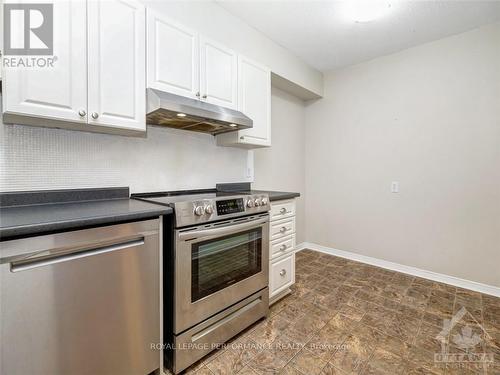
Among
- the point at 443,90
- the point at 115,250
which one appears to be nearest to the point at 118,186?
the point at 115,250

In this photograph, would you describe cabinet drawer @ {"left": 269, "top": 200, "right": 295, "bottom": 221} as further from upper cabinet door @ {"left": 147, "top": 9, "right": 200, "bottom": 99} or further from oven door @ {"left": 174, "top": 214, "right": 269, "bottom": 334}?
upper cabinet door @ {"left": 147, "top": 9, "right": 200, "bottom": 99}

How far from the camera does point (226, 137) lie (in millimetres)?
2289

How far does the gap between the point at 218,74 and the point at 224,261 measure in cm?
148

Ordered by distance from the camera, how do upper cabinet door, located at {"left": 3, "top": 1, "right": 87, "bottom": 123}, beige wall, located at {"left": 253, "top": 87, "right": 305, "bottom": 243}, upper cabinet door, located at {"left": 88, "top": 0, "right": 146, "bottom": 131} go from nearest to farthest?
upper cabinet door, located at {"left": 3, "top": 1, "right": 87, "bottom": 123}
upper cabinet door, located at {"left": 88, "top": 0, "right": 146, "bottom": 131}
beige wall, located at {"left": 253, "top": 87, "right": 305, "bottom": 243}

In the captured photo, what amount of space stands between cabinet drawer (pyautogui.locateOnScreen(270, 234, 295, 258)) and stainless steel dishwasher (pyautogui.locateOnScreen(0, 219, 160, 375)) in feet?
3.58

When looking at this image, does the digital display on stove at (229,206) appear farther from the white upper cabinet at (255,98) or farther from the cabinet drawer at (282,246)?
the white upper cabinet at (255,98)

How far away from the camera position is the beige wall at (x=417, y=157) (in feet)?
7.86

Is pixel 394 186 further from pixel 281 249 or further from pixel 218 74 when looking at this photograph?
pixel 218 74

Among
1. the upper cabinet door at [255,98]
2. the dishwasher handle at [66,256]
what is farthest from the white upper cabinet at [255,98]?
the dishwasher handle at [66,256]

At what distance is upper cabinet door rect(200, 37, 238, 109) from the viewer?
187 cm

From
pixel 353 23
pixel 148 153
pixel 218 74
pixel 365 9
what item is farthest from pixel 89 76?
pixel 353 23

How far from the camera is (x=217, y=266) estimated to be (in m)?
1.62

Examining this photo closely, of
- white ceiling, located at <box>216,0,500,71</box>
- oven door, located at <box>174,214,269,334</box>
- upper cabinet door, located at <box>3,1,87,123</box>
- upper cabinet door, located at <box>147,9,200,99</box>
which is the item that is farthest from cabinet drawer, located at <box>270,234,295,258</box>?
white ceiling, located at <box>216,0,500,71</box>

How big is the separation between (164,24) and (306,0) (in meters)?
1.25
